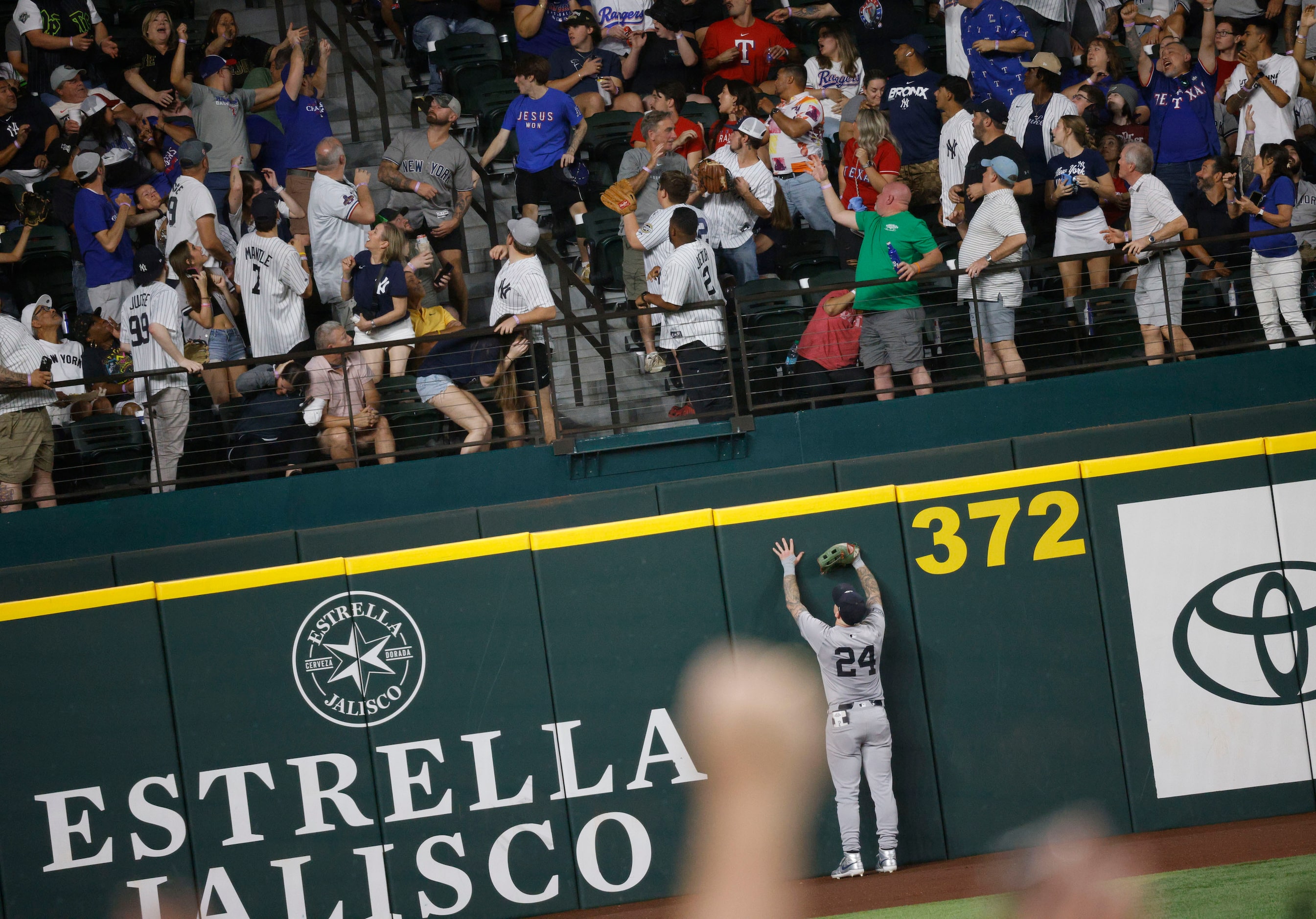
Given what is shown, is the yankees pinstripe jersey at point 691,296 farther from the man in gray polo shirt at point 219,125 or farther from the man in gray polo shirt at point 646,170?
the man in gray polo shirt at point 219,125

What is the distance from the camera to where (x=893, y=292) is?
1011cm

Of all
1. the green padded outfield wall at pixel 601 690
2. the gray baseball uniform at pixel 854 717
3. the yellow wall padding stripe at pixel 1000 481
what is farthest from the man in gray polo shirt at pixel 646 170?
the gray baseball uniform at pixel 854 717

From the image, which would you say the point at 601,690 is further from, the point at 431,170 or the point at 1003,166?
the point at 431,170

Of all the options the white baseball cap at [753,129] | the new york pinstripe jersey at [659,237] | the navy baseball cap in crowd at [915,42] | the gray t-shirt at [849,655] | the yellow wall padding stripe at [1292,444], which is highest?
the navy baseball cap in crowd at [915,42]

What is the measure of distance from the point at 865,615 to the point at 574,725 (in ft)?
7.00

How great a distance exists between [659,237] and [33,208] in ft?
20.2

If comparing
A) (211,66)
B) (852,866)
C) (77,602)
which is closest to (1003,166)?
(852,866)

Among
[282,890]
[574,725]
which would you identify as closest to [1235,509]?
[574,725]

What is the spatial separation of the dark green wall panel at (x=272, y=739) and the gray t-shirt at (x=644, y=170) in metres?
4.32

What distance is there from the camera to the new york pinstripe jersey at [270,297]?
34.8 feet

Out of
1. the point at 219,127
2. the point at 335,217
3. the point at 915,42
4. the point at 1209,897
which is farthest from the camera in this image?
the point at 915,42

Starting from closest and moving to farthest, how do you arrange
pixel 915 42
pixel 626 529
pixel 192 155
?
pixel 626 529 → pixel 192 155 → pixel 915 42

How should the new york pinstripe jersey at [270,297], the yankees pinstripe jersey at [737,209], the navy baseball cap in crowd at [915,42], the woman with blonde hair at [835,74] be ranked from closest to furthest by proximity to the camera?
1. the new york pinstripe jersey at [270,297]
2. the yankees pinstripe jersey at [737,209]
3. the woman with blonde hair at [835,74]
4. the navy baseball cap in crowd at [915,42]

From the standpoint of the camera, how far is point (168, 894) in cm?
880
